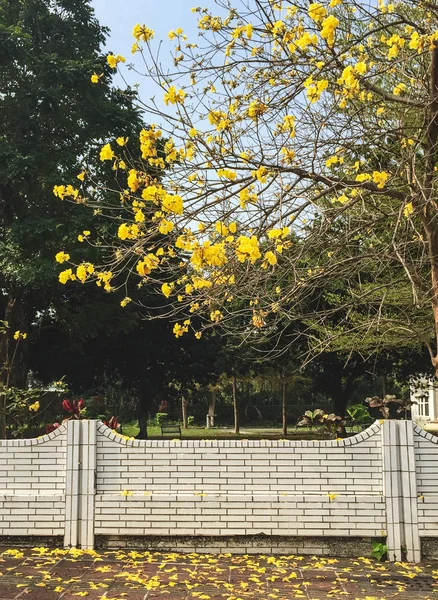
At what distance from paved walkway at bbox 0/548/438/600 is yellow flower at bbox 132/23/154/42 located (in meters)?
4.10

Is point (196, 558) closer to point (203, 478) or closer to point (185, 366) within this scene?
point (203, 478)

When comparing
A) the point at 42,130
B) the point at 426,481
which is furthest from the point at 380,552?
the point at 42,130

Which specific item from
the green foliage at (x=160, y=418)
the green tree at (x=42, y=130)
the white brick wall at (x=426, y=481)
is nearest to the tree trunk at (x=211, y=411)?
the green foliage at (x=160, y=418)

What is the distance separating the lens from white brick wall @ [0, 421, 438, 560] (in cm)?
541

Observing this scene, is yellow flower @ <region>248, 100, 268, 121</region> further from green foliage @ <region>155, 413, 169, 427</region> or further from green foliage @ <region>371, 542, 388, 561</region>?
green foliage @ <region>155, 413, 169, 427</region>

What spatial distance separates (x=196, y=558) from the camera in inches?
209

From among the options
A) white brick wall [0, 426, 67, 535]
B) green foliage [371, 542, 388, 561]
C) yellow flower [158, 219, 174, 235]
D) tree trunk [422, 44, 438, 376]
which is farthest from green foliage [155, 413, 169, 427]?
yellow flower [158, 219, 174, 235]

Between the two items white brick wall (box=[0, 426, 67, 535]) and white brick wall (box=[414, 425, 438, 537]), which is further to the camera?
white brick wall (box=[0, 426, 67, 535])

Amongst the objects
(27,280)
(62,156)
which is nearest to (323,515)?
(27,280)

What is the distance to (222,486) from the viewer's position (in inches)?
219

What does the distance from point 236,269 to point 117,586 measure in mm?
2658

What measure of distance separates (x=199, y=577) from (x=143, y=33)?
423 cm

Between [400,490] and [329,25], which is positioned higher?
[329,25]

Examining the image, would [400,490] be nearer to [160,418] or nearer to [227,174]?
[227,174]
